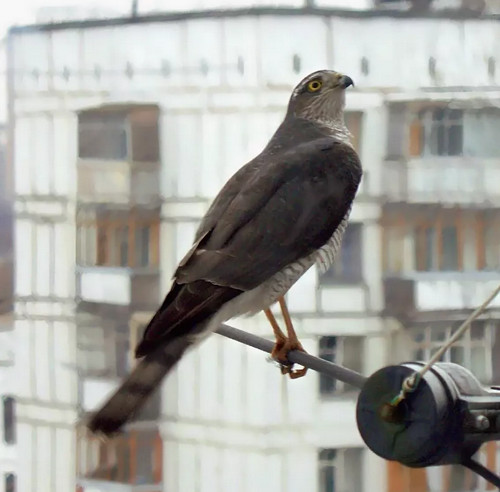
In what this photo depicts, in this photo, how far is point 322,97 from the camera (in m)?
1.13

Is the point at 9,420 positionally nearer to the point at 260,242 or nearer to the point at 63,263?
the point at 63,263

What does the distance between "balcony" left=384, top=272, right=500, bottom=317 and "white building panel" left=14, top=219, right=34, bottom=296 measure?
627 millimetres

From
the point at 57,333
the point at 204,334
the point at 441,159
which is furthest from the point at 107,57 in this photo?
the point at 204,334

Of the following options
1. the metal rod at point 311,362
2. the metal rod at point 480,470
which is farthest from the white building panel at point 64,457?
the metal rod at point 480,470

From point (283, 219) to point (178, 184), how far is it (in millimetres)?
604

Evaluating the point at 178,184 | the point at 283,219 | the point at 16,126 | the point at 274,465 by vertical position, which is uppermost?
Result: the point at 16,126

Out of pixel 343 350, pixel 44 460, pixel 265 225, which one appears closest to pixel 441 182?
pixel 343 350

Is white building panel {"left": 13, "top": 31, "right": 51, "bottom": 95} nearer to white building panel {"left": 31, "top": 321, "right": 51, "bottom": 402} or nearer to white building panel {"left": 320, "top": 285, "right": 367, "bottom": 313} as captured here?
white building panel {"left": 31, "top": 321, "right": 51, "bottom": 402}

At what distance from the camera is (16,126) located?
5.24 feet

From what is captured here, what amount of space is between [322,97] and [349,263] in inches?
19.1

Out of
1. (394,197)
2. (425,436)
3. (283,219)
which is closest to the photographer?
(425,436)

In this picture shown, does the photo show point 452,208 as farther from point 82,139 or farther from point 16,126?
point 16,126

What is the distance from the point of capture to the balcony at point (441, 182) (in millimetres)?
1513

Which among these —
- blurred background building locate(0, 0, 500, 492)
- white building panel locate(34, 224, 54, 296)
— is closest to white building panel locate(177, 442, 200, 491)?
blurred background building locate(0, 0, 500, 492)
